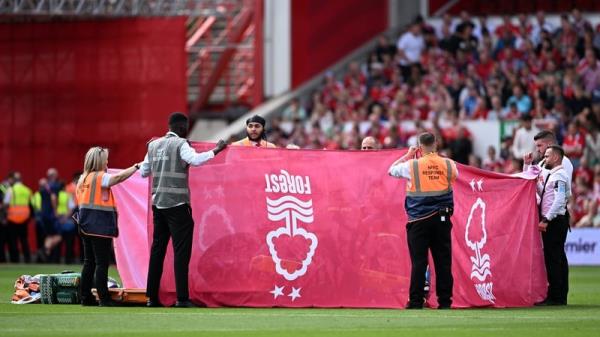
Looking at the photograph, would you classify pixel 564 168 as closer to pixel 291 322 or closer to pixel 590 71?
pixel 291 322

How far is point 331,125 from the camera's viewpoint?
35.5 metres

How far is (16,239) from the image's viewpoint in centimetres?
3394

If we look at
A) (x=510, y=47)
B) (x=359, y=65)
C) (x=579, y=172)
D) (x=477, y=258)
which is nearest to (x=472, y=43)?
(x=510, y=47)

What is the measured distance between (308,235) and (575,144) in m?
14.7

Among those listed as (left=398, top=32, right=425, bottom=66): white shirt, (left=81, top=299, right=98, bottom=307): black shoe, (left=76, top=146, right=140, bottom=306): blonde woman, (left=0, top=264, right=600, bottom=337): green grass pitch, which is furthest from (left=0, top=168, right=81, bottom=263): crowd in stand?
(left=76, top=146, right=140, bottom=306): blonde woman

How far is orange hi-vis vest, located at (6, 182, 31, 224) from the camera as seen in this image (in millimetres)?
33750

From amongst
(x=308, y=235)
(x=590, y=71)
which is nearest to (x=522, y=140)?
(x=590, y=71)

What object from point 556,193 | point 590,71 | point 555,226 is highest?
point 590,71

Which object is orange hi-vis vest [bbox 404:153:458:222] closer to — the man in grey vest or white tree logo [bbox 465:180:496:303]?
white tree logo [bbox 465:180:496:303]

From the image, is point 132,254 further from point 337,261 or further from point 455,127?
point 455,127

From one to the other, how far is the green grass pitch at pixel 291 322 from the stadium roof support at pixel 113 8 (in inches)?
686

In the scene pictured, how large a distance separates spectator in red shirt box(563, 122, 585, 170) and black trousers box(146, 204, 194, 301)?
15.7 meters

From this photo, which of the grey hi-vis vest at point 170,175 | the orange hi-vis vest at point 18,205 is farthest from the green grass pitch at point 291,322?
the orange hi-vis vest at point 18,205

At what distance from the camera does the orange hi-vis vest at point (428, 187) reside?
56.6ft
